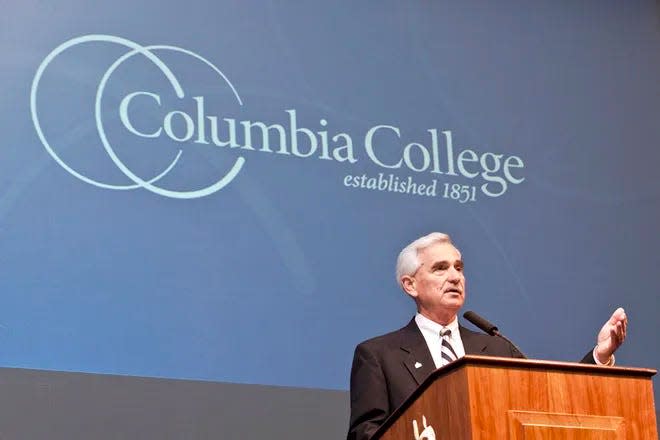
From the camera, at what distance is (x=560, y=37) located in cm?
570

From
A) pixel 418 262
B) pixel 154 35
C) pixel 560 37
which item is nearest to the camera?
pixel 418 262

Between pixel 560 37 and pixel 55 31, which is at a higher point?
pixel 560 37

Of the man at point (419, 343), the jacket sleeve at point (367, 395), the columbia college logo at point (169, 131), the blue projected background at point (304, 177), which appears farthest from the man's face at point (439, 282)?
the columbia college logo at point (169, 131)

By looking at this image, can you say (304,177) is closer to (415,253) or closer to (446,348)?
(415,253)

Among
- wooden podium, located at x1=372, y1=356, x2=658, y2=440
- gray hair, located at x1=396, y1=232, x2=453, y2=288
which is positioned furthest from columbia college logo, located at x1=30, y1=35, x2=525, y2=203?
wooden podium, located at x1=372, y1=356, x2=658, y2=440

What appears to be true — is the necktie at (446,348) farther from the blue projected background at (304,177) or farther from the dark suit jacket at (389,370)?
the blue projected background at (304,177)

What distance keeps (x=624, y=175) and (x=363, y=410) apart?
2.28 meters

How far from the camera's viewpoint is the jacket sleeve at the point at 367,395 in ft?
11.9

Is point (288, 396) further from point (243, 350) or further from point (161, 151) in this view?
point (161, 151)

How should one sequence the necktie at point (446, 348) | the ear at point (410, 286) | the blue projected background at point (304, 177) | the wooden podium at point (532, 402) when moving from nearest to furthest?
the wooden podium at point (532, 402)
the necktie at point (446, 348)
the ear at point (410, 286)
the blue projected background at point (304, 177)

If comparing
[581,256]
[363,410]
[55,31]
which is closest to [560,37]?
[581,256]

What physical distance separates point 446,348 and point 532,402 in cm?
99

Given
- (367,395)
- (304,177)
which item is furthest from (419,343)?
(304,177)

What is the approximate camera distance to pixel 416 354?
3875 millimetres
